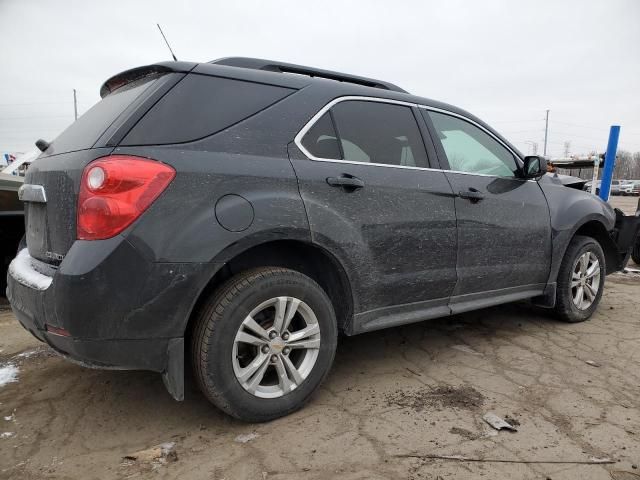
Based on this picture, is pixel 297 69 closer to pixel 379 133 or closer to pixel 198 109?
pixel 379 133

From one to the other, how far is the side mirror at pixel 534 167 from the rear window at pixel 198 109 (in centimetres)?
215

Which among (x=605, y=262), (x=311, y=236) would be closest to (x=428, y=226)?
(x=311, y=236)

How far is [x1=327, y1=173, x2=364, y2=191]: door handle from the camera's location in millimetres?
2482

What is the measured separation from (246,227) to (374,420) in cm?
119

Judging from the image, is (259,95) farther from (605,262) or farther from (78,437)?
(605,262)

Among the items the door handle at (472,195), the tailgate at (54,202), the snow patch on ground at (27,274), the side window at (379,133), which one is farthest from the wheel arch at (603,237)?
the snow patch on ground at (27,274)

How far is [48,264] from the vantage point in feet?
7.21

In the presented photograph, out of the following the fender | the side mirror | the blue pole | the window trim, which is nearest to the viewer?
the window trim

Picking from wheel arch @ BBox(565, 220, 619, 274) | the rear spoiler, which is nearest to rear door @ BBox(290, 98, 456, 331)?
the rear spoiler

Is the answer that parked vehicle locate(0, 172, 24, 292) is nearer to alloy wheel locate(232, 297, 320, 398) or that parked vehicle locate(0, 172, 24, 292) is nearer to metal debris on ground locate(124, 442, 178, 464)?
metal debris on ground locate(124, 442, 178, 464)

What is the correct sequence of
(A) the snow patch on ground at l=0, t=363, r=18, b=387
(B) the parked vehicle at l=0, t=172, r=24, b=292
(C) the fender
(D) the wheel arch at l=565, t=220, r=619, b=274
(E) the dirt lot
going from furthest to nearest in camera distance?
1. (B) the parked vehicle at l=0, t=172, r=24, b=292
2. (D) the wheel arch at l=565, t=220, r=619, b=274
3. (C) the fender
4. (A) the snow patch on ground at l=0, t=363, r=18, b=387
5. (E) the dirt lot

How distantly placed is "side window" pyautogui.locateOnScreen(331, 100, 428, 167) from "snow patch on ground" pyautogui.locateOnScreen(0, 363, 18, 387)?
8.25ft

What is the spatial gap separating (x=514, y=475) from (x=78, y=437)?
201cm

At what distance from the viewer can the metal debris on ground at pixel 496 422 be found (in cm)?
230
